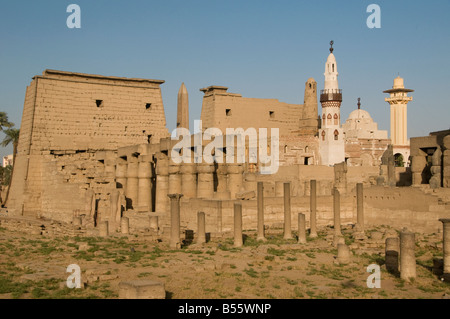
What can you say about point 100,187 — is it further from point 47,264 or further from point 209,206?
point 47,264

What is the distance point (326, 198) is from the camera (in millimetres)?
27234

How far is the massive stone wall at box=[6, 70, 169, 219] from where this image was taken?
1374 inches

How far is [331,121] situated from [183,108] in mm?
21604

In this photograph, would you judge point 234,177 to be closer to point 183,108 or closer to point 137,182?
point 183,108

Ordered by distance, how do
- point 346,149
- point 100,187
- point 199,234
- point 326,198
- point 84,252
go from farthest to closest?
point 346,149 → point 100,187 → point 326,198 → point 199,234 → point 84,252

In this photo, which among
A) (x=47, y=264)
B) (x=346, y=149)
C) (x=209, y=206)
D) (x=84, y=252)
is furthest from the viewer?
(x=346, y=149)

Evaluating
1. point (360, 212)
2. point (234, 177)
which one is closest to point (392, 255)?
point (360, 212)

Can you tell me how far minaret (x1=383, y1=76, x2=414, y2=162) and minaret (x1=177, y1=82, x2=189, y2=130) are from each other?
37.4 m

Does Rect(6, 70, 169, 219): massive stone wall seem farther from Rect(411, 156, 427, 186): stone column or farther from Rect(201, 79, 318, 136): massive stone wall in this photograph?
Rect(411, 156, 427, 186): stone column

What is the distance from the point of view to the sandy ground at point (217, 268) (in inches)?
545

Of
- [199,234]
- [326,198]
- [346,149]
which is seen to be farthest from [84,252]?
[346,149]

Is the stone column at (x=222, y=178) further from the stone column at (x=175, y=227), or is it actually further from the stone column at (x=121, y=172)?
the stone column at (x=121, y=172)

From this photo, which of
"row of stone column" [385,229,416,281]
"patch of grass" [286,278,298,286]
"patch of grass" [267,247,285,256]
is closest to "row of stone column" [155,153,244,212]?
"patch of grass" [267,247,285,256]
